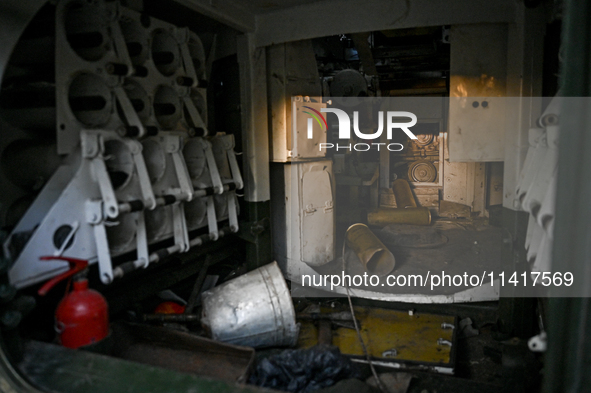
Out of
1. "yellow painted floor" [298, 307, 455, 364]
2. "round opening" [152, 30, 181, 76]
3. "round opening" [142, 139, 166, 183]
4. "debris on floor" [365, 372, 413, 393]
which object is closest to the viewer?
"debris on floor" [365, 372, 413, 393]

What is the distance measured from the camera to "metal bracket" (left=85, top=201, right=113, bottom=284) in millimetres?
2389

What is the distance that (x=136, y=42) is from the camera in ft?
9.86

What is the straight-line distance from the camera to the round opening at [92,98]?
2680 millimetres

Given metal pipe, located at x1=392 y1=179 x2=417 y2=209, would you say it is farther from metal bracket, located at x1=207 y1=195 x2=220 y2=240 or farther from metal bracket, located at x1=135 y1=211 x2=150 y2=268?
metal bracket, located at x1=135 y1=211 x2=150 y2=268

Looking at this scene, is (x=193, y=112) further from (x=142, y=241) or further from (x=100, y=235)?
(x=100, y=235)

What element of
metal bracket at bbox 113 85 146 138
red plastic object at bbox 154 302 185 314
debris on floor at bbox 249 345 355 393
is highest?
metal bracket at bbox 113 85 146 138

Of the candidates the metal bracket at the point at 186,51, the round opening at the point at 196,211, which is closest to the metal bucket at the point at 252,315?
the round opening at the point at 196,211

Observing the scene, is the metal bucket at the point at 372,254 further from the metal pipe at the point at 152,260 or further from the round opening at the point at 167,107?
the round opening at the point at 167,107

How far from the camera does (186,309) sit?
3.40 metres

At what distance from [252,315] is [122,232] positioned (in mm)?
1026

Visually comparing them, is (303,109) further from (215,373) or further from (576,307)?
(576,307)

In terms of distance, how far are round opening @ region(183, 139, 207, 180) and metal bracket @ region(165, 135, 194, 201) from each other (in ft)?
1.12

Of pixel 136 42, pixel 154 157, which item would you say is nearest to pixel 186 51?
pixel 136 42


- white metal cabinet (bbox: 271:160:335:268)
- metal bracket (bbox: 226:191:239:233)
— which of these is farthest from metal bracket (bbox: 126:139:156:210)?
white metal cabinet (bbox: 271:160:335:268)
